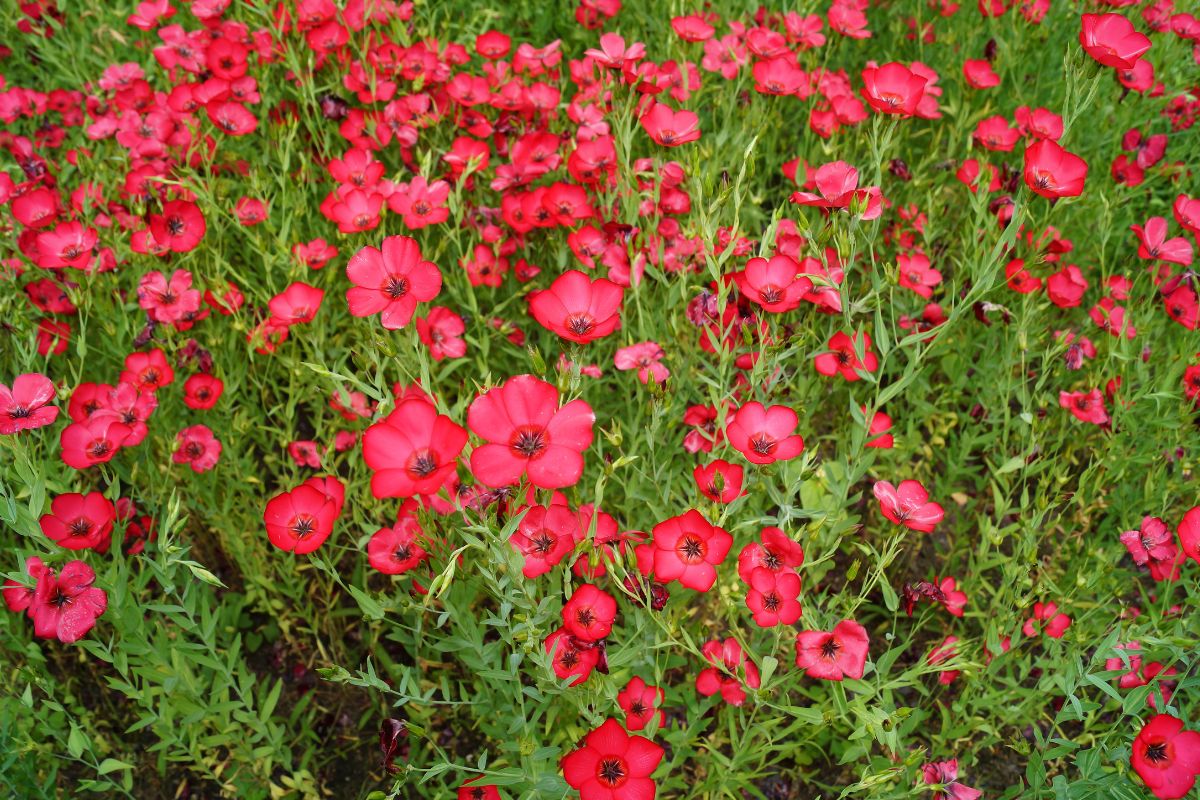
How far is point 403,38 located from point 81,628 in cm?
221

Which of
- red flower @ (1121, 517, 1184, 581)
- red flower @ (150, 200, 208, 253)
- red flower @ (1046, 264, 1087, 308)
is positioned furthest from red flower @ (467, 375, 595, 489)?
red flower @ (1046, 264, 1087, 308)

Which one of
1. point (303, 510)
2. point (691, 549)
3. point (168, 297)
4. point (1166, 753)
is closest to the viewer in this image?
point (1166, 753)

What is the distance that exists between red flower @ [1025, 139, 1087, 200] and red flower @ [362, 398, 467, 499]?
1407 millimetres

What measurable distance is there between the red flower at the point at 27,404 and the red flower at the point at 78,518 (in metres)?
0.19

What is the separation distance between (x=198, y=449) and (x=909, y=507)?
183cm

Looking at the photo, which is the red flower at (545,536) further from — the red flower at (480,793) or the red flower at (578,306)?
the red flower at (480,793)

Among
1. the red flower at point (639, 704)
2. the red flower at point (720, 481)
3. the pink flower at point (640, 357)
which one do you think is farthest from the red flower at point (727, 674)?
the pink flower at point (640, 357)

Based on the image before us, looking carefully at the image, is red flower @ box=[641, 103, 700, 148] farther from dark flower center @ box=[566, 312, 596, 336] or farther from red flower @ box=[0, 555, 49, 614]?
red flower @ box=[0, 555, 49, 614]

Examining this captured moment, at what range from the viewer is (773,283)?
176 centimetres

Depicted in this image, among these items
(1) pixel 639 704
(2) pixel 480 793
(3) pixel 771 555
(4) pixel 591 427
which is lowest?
(2) pixel 480 793

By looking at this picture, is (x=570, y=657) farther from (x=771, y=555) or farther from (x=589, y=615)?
(x=771, y=555)

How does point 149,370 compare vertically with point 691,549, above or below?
below

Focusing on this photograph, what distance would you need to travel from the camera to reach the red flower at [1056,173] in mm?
1791

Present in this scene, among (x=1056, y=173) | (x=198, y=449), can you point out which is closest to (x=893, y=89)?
(x=1056, y=173)
